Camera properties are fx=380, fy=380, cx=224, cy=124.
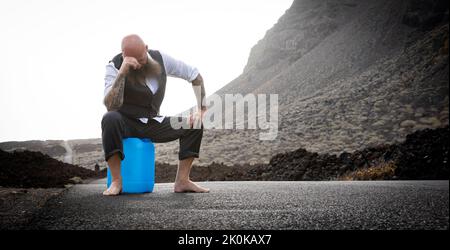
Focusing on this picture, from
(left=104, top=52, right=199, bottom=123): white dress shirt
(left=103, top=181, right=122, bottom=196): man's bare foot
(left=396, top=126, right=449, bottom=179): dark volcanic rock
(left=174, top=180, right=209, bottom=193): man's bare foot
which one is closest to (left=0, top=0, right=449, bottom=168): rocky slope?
(left=396, top=126, right=449, bottom=179): dark volcanic rock

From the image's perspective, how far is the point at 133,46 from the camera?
238cm

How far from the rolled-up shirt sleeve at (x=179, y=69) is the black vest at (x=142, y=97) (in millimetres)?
66

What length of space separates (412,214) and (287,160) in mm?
7066

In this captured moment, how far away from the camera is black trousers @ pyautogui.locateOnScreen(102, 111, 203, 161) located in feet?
8.57

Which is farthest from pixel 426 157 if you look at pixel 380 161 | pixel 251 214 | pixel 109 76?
pixel 109 76

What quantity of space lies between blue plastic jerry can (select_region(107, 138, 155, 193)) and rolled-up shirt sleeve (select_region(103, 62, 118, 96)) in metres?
0.44

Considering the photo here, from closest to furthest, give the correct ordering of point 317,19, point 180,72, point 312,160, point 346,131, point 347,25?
point 180,72, point 312,160, point 346,131, point 347,25, point 317,19

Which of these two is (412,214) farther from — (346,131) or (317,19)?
(317,19)

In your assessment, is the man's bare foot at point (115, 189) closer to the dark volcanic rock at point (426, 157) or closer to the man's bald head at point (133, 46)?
the man's bald head at point (133, 46)

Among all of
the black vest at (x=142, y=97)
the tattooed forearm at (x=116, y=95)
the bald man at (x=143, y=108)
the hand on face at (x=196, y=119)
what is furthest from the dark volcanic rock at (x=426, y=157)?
the tattooed forearm at (x=116, y=95)

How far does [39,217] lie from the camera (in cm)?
177

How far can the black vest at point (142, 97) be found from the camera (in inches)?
108

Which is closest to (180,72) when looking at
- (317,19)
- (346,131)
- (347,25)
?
(346,131)
